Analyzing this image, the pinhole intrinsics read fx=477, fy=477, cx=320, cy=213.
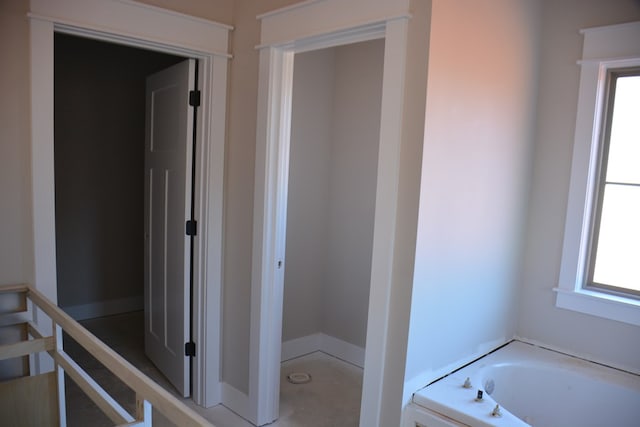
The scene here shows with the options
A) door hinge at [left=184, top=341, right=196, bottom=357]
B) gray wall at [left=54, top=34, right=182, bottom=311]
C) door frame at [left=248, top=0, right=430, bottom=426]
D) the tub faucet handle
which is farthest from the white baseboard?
gray wall at [left=54, top=34, right=182, bottom=311]

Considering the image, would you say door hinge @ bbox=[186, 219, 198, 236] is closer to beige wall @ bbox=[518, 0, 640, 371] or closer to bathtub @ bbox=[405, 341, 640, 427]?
bathtub @ bbox=[405, 341, 640, 427]

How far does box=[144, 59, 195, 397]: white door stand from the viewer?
2.81 meters

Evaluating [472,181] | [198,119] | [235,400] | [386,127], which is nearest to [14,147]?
[198,119]

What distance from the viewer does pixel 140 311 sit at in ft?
14.8

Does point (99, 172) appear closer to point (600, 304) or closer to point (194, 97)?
point (194, 97)

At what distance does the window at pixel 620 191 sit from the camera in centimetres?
246

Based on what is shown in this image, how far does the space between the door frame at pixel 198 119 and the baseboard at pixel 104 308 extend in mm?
1854

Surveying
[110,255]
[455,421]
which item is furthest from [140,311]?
[455,421]

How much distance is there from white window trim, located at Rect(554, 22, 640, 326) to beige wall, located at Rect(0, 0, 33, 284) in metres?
2.67

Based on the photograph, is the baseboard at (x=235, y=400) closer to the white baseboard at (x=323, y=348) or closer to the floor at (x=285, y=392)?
the floor at (x=285, y=392)

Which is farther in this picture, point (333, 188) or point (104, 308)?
point (104, 308)

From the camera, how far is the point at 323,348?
12.4ft

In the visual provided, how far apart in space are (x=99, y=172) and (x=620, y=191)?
3.93 meters

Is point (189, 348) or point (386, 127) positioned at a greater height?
point (386, 127)
